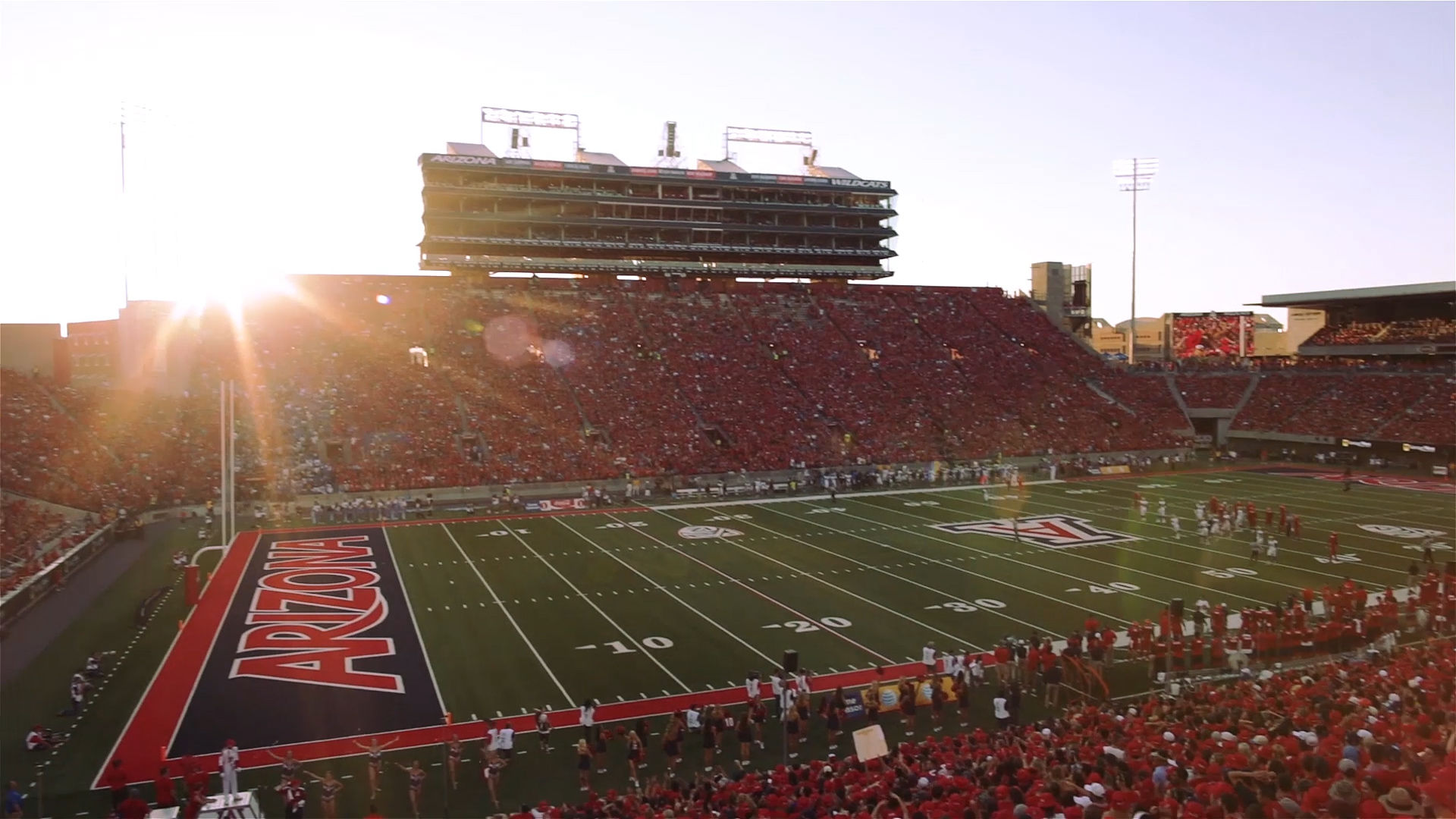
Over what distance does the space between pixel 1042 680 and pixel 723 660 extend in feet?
17.9

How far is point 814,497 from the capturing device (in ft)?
120

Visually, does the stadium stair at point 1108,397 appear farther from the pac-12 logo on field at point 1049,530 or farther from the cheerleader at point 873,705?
the cheerleader at point 873,705

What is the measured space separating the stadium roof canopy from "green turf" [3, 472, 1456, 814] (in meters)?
21.1

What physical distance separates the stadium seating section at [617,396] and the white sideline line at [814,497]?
14.4ft

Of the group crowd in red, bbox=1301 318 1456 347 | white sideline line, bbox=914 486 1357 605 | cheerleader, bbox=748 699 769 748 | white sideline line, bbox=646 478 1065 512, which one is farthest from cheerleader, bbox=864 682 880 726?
crowd in red, bbox=1301 318 1456 347

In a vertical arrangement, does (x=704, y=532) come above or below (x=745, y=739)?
above

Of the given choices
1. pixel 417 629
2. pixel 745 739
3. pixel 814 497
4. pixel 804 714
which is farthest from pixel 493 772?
pixel 814 497

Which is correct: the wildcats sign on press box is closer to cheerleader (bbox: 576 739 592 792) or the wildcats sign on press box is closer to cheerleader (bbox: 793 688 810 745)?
cheerleader (bbox: 576 739 592 792)

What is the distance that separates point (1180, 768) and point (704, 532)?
2172cm

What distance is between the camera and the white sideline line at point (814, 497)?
34531 mm

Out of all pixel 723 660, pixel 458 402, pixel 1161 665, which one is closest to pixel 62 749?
pixel 723 660

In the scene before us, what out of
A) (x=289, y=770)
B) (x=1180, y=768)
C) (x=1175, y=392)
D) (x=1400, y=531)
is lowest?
(x=289, y=770)

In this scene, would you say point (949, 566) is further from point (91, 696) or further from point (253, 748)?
point (91, 696)

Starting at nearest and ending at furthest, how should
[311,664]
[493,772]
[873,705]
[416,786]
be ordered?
[416,786] < [493,772] < [873,705] < [311,664]
